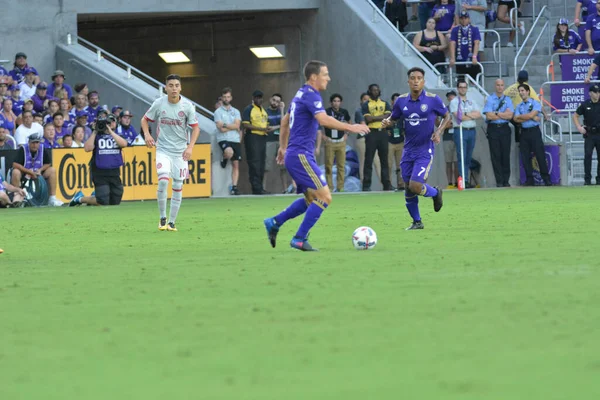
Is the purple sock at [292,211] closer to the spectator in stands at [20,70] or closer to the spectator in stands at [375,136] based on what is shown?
the spectator in stands at [375,136]

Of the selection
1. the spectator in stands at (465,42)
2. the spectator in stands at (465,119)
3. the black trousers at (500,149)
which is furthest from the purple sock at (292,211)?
the spectator in stands at (465,42)

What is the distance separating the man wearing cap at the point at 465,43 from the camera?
3250 cm

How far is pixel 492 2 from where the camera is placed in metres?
35.9

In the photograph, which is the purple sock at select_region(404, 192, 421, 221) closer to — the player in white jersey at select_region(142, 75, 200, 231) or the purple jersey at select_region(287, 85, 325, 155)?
the player in white jersey at select_region(142, 75, 200, 231)

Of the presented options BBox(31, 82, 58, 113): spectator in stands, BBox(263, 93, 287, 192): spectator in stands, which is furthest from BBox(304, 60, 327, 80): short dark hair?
BBox(263, 93, 287, 192): spectator in stands

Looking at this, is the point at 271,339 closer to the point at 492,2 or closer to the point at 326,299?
the point at 326,299

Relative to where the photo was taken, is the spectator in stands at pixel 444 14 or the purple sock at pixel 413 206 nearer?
the purple sock at pixel 413 206

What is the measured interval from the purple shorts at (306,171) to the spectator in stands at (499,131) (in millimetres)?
18408

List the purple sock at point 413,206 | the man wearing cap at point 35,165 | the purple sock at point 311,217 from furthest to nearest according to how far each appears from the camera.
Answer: the man wearing cap at point 35,165 → the purple sock at point 413,206 → the purple sock at point 311,217

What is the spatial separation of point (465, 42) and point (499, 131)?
3121 mm

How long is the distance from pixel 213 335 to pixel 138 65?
3346cm

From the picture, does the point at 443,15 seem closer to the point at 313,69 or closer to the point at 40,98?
the point at 40,98

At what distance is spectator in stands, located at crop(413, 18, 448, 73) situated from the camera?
111ft

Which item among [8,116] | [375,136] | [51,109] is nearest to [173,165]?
[8,116]
